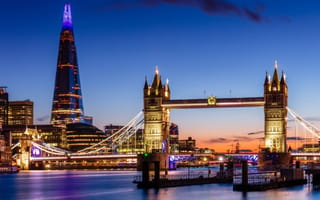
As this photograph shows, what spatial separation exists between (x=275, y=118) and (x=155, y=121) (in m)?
18.8

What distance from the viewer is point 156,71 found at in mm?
127000

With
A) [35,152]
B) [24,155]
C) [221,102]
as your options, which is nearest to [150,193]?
[221,102]

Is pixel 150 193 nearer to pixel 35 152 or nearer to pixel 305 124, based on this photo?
pixel 305 124

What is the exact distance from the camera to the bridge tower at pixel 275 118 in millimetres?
115375

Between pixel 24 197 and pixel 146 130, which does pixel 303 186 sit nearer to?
pixel 24 197

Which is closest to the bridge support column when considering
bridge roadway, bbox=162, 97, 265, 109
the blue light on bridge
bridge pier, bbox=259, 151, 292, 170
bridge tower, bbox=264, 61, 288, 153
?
the blue light on bridge

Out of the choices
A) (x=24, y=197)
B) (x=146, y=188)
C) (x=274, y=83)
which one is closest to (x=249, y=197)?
(x=146, y=188)

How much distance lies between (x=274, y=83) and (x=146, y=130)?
839 inches

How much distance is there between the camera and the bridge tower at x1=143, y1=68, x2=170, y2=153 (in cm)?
12075

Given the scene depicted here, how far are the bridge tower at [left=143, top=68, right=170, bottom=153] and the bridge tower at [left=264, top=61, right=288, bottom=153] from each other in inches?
642

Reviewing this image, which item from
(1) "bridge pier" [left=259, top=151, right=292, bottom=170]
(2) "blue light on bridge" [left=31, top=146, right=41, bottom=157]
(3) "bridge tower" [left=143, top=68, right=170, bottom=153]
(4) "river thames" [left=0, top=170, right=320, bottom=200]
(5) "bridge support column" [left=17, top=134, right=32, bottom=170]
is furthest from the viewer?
(2) "blue light on bridge" [left=31, top=146, right=41, bottom=157]

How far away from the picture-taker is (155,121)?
121m

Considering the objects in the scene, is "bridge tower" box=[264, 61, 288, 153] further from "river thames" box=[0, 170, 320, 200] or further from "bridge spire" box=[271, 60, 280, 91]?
"river thames" box=[0, 170, 320, 200]

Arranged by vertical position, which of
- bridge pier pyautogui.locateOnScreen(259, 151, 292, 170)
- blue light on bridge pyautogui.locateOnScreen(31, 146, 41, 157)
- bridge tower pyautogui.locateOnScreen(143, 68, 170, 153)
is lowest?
bridge pier pyautogui.locateOnScreen(259, 151, 292, 170)
